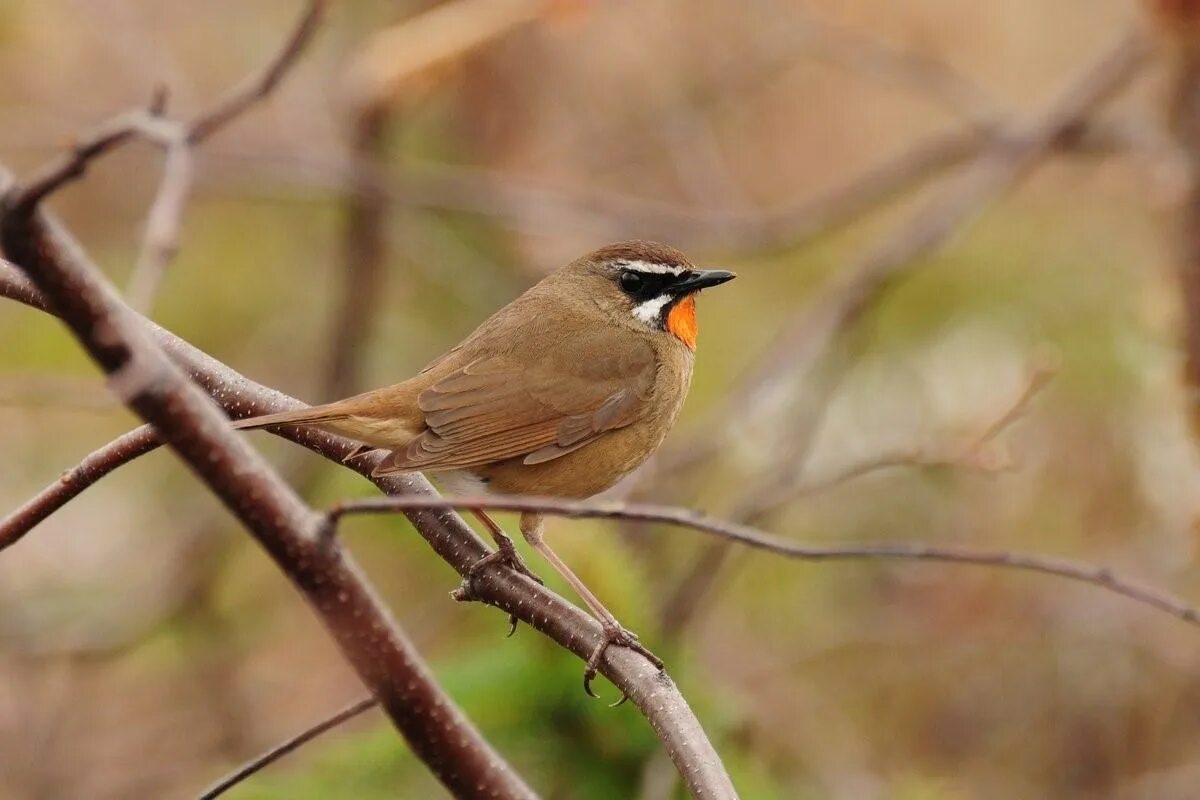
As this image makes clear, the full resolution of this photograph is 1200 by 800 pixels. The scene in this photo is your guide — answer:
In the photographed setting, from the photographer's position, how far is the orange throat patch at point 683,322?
15.9 ft

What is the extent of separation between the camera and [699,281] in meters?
4.74

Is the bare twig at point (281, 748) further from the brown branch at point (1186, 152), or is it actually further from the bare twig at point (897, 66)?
the bare twig at point (897, 66)

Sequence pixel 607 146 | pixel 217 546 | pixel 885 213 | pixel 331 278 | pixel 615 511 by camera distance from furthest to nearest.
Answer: pixel 885 213, pixel 607 146, pixel 331 278, pixel 217 546, pixel 615 511

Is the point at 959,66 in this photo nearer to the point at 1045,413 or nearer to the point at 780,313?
the point at 780,313

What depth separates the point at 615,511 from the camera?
1859 millimetres

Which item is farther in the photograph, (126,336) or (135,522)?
(135,522)

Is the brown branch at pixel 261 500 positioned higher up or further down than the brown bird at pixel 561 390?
further down

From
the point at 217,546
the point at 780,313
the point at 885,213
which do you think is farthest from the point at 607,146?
the point at 217,546

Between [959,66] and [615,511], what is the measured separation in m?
9.26

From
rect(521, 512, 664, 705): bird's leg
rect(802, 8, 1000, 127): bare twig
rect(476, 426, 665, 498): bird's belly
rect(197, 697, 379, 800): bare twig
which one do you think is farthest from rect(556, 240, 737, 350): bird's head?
rect(802, 8, 1000, 127): bare twig

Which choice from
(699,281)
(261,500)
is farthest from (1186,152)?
(261,500)

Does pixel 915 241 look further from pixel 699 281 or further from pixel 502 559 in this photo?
pixel 502 559

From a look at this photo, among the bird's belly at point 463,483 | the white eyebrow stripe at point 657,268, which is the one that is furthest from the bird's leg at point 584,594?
the white eyebrow stripe at point 657,268

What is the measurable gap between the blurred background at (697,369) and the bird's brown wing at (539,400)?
1235mm
